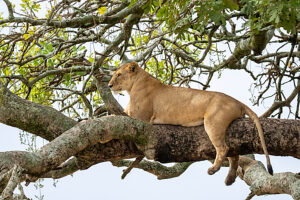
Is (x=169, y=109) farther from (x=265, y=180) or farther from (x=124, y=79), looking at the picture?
(x=265, y=180)

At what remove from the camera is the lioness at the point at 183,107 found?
5.87 m

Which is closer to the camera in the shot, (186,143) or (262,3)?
(262,3)

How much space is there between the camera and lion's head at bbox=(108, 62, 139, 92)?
687cm

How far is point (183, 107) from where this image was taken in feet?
20.3

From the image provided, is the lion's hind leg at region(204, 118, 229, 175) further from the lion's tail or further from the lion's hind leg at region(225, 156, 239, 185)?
the lion's hind leg at region(225, 156, 239, 185)

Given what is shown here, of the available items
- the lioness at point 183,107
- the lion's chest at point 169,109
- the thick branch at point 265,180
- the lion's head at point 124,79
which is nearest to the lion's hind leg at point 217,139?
the lioness at point 183,107

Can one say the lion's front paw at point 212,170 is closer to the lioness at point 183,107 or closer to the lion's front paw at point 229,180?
the lioness at point 183,107

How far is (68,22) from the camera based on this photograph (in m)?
6.30

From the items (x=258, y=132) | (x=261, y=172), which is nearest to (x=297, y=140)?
(x=258, y=132)

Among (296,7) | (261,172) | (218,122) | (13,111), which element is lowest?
(261,172)

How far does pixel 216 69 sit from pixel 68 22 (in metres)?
2.81

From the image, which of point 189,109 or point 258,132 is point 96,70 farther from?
point 258,132

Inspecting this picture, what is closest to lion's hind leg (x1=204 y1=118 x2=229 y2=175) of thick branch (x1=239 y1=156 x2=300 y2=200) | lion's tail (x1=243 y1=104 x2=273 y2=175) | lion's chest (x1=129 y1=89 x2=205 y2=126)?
lion's chest (x1=129 y1=89 x2=205 y2=126)

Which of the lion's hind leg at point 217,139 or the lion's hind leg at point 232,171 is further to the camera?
the lion's hind leg at point 232,171
